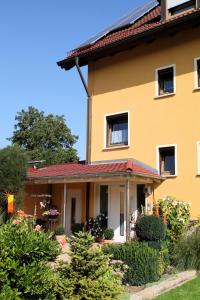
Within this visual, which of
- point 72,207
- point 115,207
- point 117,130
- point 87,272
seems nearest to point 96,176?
point 115,207

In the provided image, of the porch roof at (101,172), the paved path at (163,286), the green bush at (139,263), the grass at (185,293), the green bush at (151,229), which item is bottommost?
the grass at (185,293)

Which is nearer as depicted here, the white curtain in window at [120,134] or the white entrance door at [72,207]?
the white curtain in window at [120,134]

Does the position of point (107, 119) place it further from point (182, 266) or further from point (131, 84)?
point (182, 266)

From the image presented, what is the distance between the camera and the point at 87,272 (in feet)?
21.8

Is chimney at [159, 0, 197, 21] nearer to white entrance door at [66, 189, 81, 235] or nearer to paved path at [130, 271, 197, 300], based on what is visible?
white entrance door at [66, 189, 81, 235]

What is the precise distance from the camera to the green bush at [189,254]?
10531 millimetres

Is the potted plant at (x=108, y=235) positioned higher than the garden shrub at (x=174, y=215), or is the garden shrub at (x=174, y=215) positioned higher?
the garden shrub at (x=174, y=215)

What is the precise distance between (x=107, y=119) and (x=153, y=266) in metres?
9.41

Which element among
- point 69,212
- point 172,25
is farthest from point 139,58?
point 69,212

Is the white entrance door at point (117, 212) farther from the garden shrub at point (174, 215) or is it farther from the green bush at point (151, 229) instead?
the green bush at point (151, 229)

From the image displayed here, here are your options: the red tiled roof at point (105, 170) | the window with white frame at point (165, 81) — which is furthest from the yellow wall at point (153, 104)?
the red tiled roof at point (105, 170)

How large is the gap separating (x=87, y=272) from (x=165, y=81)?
11467mm

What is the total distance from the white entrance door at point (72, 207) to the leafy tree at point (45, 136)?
97.4ft

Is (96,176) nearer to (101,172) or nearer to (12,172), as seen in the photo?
(101,172)
